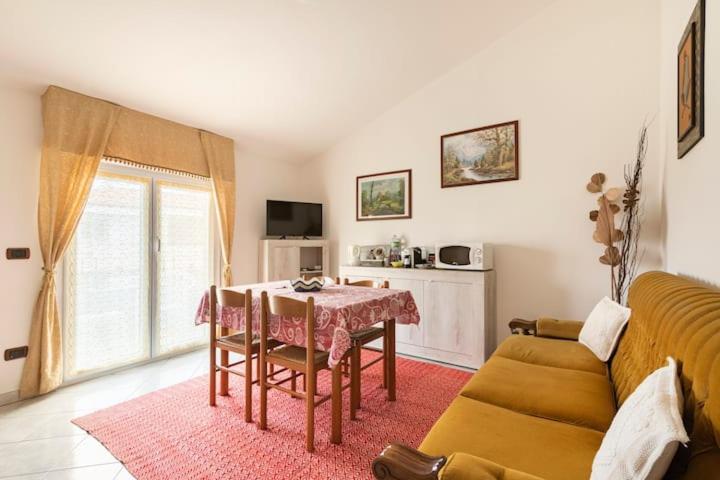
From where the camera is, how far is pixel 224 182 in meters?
4.02

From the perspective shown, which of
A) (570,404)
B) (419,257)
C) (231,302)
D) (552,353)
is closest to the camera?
(570,404)

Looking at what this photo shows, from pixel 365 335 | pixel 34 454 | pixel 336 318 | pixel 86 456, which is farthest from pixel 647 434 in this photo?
pixel 34 454

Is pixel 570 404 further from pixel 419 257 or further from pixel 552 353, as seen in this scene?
pixel 419 257

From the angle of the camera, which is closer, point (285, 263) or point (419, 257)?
point (419, 257)

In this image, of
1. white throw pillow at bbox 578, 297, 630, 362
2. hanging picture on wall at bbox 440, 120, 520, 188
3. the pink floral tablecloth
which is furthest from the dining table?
hanging picture on wall at bbox 440, 120, 520, 188

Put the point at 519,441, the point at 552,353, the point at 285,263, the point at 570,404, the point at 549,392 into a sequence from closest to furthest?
the point at 519,441 < the point at 570,404 < the point at 549,392 < the point at 552,353 < the point at 285,263

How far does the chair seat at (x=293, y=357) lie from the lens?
210cm

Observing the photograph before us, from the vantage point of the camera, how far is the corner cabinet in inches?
170

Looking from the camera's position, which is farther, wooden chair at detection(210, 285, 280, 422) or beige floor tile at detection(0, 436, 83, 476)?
wooden chair at detection(210, 285, 280, 422)

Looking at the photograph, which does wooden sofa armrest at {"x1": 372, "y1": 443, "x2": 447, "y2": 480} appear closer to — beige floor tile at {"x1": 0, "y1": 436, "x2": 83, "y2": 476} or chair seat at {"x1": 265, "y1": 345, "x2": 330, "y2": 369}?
chair seat at {"x1": 265, "y1": 345, "x2": 330, "y2": 369}

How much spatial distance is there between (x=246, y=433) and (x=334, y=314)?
98 cm

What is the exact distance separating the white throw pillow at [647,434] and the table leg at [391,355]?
176cm

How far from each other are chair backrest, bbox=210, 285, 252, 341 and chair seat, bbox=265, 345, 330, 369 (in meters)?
0.23

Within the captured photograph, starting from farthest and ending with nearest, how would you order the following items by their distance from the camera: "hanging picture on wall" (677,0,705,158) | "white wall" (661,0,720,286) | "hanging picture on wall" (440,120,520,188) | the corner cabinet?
the corner cabinet
"hanging picture on wall" (440,120,520,188)
"hanging picture on wall" (677,0,705,158)
"white wall" (661,0,720,286)
